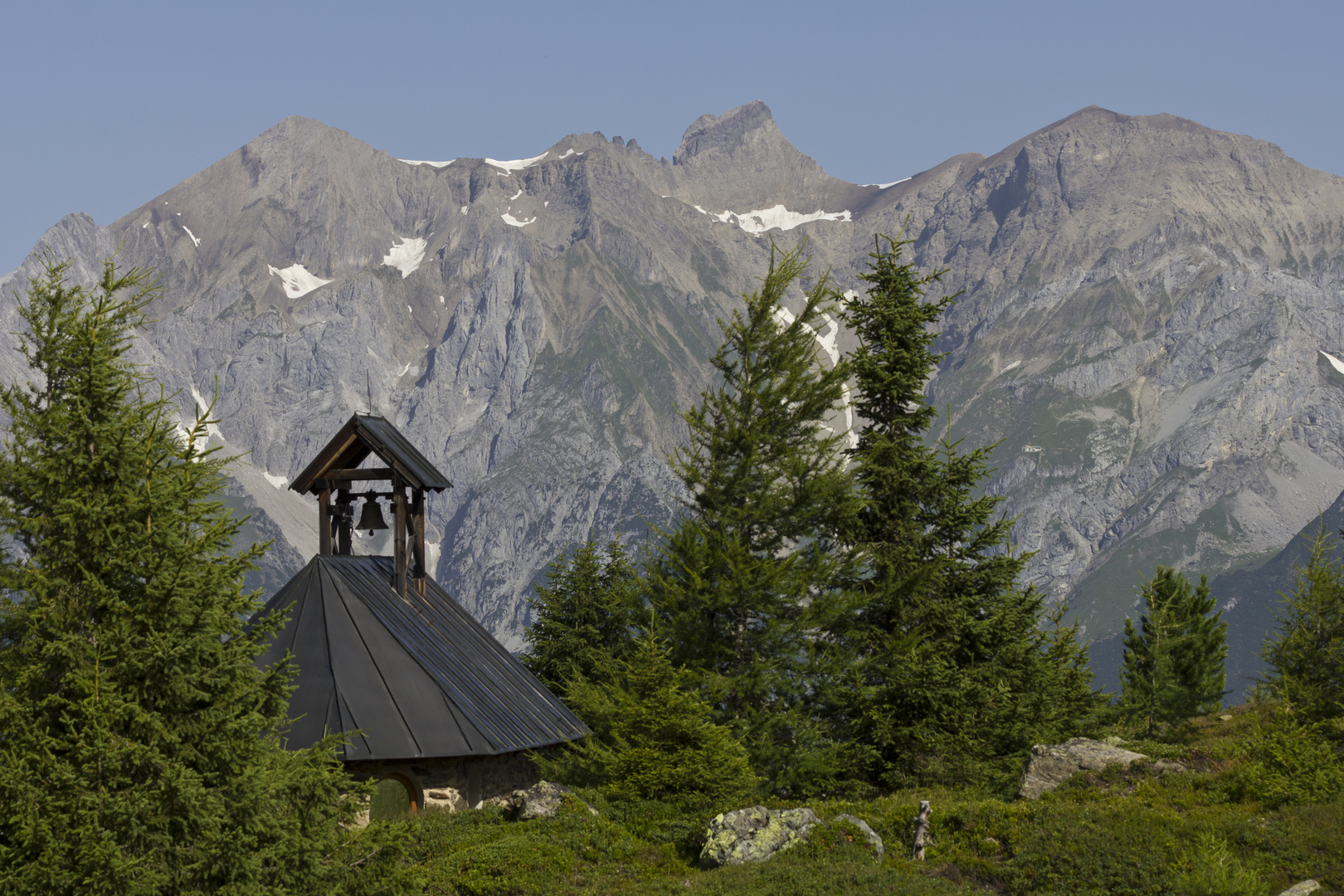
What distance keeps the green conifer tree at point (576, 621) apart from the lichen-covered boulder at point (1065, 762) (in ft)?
48.9

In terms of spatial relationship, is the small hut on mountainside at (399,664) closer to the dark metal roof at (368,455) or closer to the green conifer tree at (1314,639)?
the dark metal roof at (368,455)

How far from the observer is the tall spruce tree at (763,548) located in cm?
2394

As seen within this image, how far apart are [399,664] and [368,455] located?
536 cm

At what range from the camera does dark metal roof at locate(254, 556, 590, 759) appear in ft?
62.2

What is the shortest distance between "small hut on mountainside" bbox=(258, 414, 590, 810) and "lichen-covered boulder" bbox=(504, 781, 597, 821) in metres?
1.20

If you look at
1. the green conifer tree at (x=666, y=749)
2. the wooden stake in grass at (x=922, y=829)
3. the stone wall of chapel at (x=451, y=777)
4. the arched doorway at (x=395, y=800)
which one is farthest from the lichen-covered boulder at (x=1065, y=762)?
the arched doorway at (x=395, y=800)

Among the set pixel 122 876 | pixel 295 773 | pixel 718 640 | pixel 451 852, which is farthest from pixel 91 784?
pixel 718 640

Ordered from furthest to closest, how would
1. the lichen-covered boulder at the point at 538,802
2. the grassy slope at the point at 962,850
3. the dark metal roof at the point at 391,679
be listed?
the dark metal roof at the point at 391,679 < the lichen-covered boulder at the point at 538,802 < the grassy slope at the point at 962,850

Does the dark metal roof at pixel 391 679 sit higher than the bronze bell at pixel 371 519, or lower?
lower

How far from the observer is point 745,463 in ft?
81.8

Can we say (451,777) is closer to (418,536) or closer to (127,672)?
(418,536)

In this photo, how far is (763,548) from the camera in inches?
1001

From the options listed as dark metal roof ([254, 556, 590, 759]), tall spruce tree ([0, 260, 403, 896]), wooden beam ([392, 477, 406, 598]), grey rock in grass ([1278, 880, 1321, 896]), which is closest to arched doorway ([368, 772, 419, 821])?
dark metal roof ([254, 556, 590, 759])

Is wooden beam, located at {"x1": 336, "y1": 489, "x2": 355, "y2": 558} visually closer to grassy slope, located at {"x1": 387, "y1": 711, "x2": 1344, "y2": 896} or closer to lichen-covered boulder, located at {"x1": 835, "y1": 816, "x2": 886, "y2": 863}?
grassy slope, located at {"x1": 387, "y1": 711, "x2": 1344, "y2": 896}
